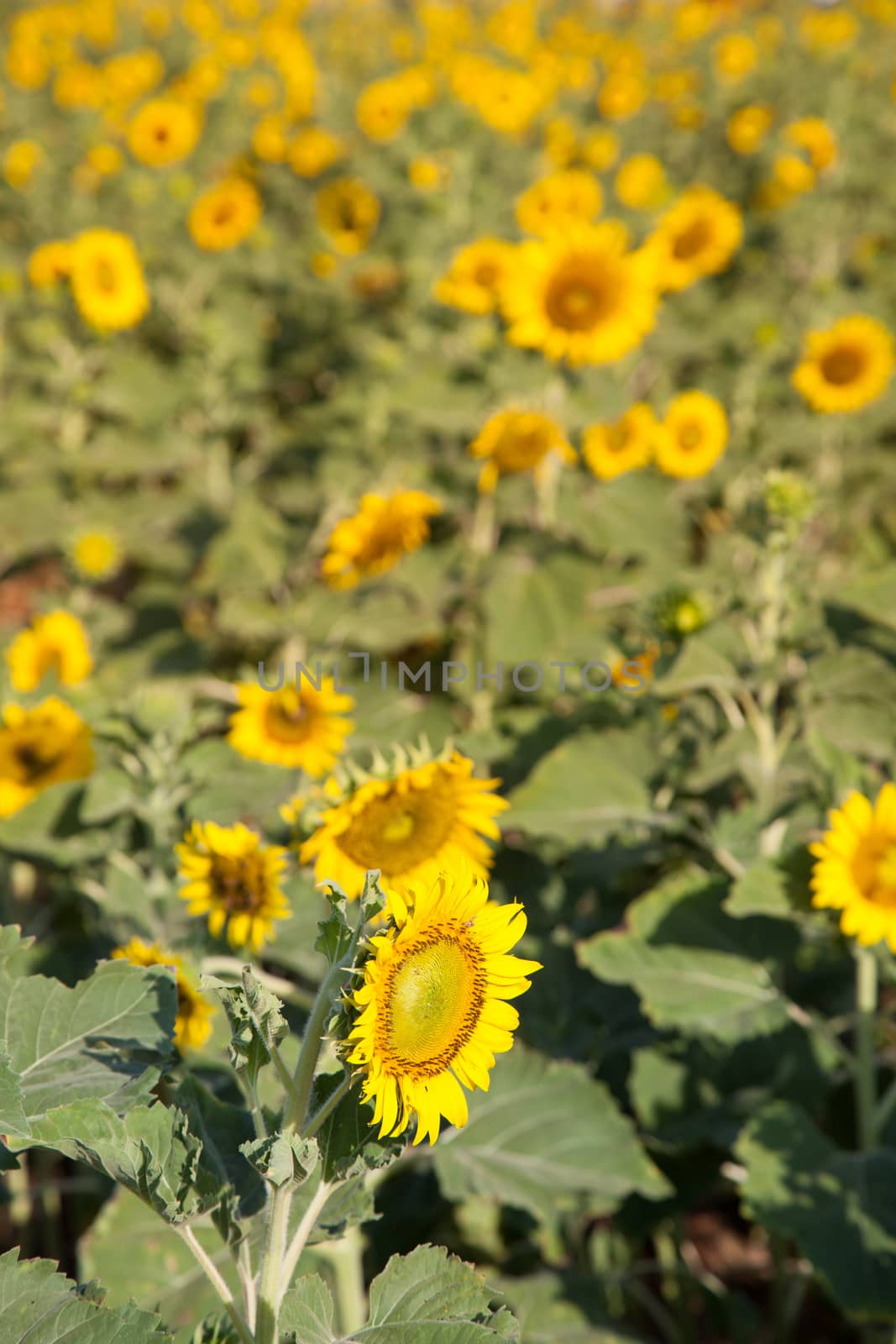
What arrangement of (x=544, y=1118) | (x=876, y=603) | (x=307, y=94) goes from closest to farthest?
(x=544, y=1118) → (x=876, y=603) → (x=307, y=94)

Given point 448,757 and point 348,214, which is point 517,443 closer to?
point 448,757

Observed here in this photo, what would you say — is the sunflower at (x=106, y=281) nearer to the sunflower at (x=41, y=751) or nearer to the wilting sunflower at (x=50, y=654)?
the wilting sunflower at (x=50, y=654)

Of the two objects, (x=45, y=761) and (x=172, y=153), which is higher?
(x=172, y=153)

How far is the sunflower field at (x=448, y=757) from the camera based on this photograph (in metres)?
1.14

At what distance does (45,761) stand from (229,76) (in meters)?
6.82

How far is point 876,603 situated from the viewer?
88.6 inches

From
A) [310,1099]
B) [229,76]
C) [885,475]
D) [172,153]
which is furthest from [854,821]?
[229,76]

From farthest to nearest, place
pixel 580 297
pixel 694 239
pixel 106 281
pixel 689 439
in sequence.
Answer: pixel 694 239
pixel 106 281
pixel 689 439
pixel 580 297

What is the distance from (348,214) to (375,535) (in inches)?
132

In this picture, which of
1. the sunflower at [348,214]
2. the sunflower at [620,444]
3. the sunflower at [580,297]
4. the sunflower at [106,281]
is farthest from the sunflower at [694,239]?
the sunflower at [106,281]

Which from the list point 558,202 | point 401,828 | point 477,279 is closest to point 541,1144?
point 401,828

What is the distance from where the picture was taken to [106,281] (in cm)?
446

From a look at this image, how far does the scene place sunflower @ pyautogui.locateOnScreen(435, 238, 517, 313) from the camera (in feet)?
12.1

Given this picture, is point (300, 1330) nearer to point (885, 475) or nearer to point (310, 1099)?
point (310, 1099)
